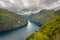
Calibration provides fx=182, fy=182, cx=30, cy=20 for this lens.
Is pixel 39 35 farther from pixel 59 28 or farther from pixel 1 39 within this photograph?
pixel 1 39

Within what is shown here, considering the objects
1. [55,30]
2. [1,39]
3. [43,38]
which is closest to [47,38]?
[43,38]

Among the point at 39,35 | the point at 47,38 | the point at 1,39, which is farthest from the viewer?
the point at 1,39

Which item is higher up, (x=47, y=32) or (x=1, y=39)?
(x=47, y=32)

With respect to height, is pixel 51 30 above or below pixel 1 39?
above

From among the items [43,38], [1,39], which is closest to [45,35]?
[43,38]

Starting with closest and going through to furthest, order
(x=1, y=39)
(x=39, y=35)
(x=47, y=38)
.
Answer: (x=47, y=38), (x=39, y=35), (x=1, y=39)

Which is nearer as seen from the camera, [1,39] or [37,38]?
[37,38]

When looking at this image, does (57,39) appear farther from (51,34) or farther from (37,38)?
(37,38)

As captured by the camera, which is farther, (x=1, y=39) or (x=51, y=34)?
(x=1, y=39)
